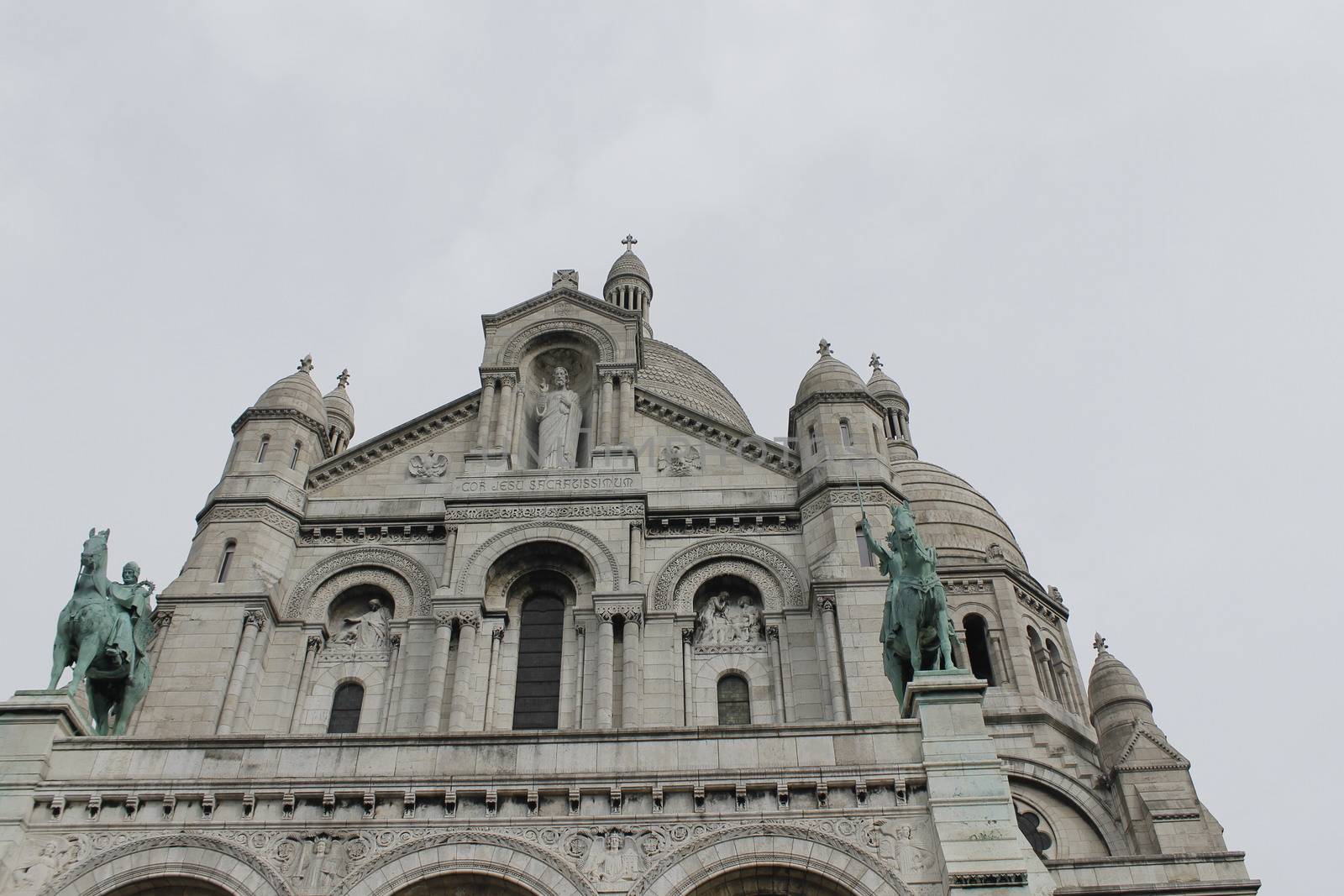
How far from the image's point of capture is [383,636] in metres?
25.2

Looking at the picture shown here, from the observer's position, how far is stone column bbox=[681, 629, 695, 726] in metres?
23.3

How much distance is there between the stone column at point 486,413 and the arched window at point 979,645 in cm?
1362

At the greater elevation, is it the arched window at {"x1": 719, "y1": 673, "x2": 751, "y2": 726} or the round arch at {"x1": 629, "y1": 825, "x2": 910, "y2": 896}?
the arched window at {"x1": 719, "y1": 673, "x2": 751, "y2": 726}

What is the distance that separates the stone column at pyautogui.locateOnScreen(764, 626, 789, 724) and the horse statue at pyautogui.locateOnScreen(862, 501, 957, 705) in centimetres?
423

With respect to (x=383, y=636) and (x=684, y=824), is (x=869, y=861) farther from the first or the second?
(x=383, y=636)

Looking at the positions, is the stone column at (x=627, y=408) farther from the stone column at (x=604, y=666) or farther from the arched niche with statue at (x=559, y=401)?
the stone column at (x=604, y=666)

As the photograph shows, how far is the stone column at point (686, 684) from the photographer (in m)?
23.3

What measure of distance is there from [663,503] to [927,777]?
11.3 metres

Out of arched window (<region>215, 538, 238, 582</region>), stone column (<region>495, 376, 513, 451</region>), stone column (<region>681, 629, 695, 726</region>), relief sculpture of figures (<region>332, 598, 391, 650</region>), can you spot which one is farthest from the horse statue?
arched window (<region>215, 538, 238, 582</region>)

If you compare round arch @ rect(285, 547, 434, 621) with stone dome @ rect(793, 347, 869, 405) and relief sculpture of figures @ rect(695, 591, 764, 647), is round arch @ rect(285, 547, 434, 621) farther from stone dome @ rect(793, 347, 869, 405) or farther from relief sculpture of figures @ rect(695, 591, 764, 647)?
stone dome @ rect(793, 347, 869, 405)

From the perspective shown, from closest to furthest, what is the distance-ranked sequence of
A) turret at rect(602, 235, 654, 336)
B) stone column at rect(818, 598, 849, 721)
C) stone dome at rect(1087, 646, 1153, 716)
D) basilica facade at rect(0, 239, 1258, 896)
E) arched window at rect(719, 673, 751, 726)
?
basilica facade at rect(0, 239, 1258, 896) < stone column at rect(818, 598, 849, 721) < arched window at rect(719, 673, 751, 726) < stone dome at rect(1087, 646, 1153, 716) < turret at rect(602, 235, 654, 336)

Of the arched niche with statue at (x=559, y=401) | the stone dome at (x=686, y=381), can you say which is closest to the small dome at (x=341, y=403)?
the stone dome at (x=686, y=381)

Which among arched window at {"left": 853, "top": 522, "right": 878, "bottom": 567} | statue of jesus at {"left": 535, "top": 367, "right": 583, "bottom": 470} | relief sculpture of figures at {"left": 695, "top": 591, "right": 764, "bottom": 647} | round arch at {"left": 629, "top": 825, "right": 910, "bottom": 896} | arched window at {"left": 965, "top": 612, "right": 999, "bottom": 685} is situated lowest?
round arch at {"left": 629, "top": 825, "right": 910, "bottom": 896}

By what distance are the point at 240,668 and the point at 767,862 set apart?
11844mm
